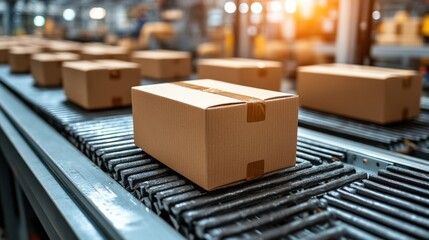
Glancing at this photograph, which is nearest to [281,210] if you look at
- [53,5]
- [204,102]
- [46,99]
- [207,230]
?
[207,230]

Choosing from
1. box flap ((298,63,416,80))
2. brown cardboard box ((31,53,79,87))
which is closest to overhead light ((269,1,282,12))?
brown cardboard box ((31,53,79,87))

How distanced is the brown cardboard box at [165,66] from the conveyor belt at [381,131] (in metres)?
1.68

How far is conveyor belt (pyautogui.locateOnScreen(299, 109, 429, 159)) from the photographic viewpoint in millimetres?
1936

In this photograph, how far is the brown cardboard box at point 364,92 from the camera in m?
2.21

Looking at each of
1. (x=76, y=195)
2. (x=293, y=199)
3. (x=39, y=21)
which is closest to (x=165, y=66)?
(x=76, y=195)

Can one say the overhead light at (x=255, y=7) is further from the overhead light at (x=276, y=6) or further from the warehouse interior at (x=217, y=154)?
the overhead light at (x=276, y=6)

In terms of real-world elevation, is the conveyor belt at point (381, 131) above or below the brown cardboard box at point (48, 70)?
below

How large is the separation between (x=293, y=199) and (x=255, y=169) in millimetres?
194

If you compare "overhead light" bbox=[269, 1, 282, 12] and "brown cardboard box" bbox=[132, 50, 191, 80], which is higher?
"overhead light" bbox=[269, 1, 282, 12]

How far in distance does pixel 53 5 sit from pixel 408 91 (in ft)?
58.1

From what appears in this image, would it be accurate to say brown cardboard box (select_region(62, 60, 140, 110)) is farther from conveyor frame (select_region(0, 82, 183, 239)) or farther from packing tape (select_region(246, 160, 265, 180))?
packing tape (select_region(246, 160, 265, 180))

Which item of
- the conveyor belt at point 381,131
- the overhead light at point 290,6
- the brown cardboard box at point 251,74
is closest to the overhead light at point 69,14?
the overhead light at point 290,6

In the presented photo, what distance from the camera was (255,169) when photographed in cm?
134

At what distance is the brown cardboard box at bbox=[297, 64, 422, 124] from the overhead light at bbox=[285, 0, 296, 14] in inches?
198
